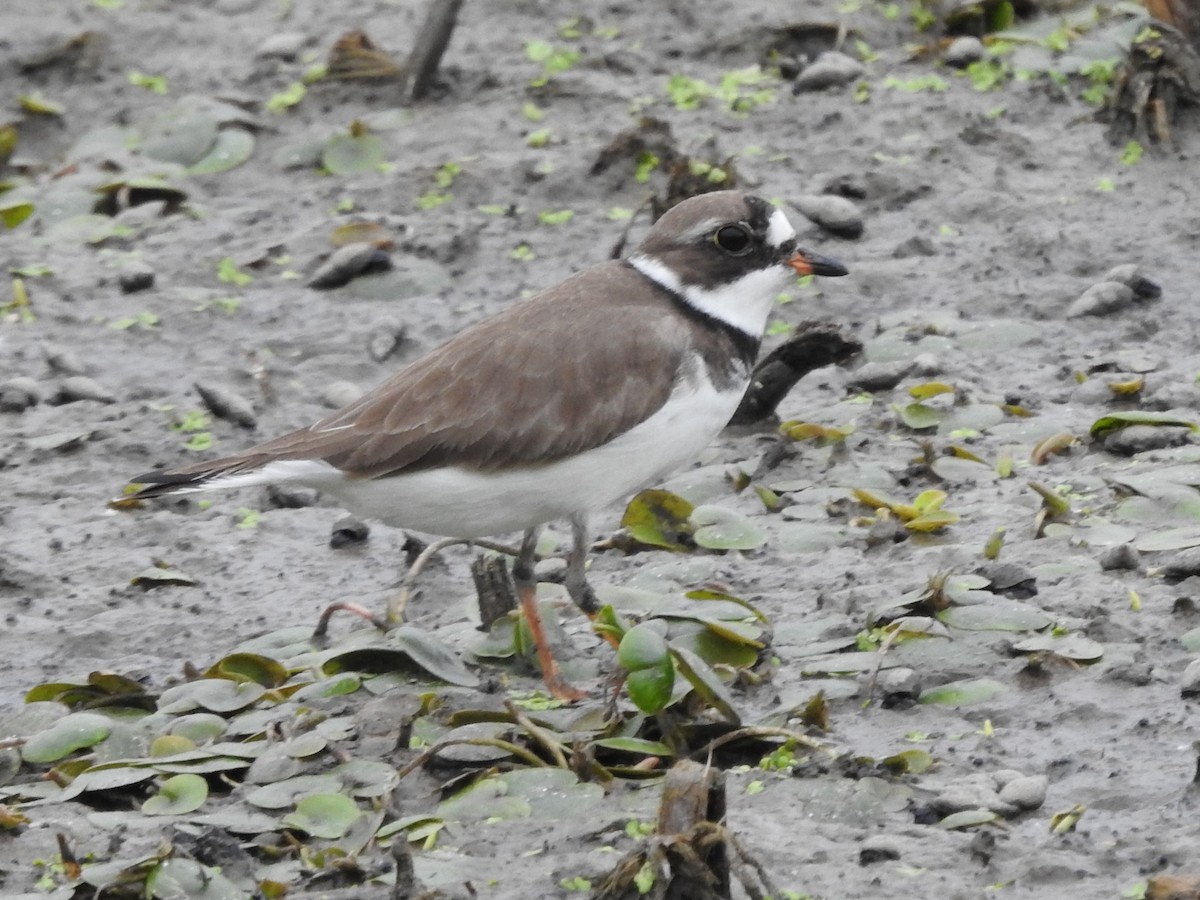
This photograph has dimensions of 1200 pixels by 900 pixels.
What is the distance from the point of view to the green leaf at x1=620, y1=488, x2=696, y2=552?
682cm

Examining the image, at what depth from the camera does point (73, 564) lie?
7105 millimetres

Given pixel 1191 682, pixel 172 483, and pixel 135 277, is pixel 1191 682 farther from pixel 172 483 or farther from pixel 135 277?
pixel 135 277

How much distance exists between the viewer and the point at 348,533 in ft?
23.9

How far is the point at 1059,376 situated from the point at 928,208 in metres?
1.63

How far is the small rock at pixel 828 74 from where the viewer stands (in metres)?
10.0

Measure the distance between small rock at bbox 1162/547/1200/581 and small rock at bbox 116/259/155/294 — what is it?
5.42 metres

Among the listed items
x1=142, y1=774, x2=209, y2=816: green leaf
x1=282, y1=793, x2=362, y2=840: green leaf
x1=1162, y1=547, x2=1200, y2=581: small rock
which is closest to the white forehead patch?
x1=1162, y1=547, x2=1200, y2=581: small rock

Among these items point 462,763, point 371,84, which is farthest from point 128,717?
point 371,84

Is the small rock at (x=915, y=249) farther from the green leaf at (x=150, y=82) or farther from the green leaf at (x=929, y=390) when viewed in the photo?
the green leaf at (x=150, y=82)

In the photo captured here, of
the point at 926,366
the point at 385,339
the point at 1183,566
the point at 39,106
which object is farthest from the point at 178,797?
the point at 39,106

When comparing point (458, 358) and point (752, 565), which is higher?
point (458, 358)

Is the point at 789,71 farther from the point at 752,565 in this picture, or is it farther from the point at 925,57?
the point at 752,565

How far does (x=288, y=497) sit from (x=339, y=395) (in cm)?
73

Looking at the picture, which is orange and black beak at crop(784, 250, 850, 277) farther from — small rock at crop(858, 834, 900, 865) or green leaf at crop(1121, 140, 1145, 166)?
green leaf at crop(1121, 140, 1145, 166)
